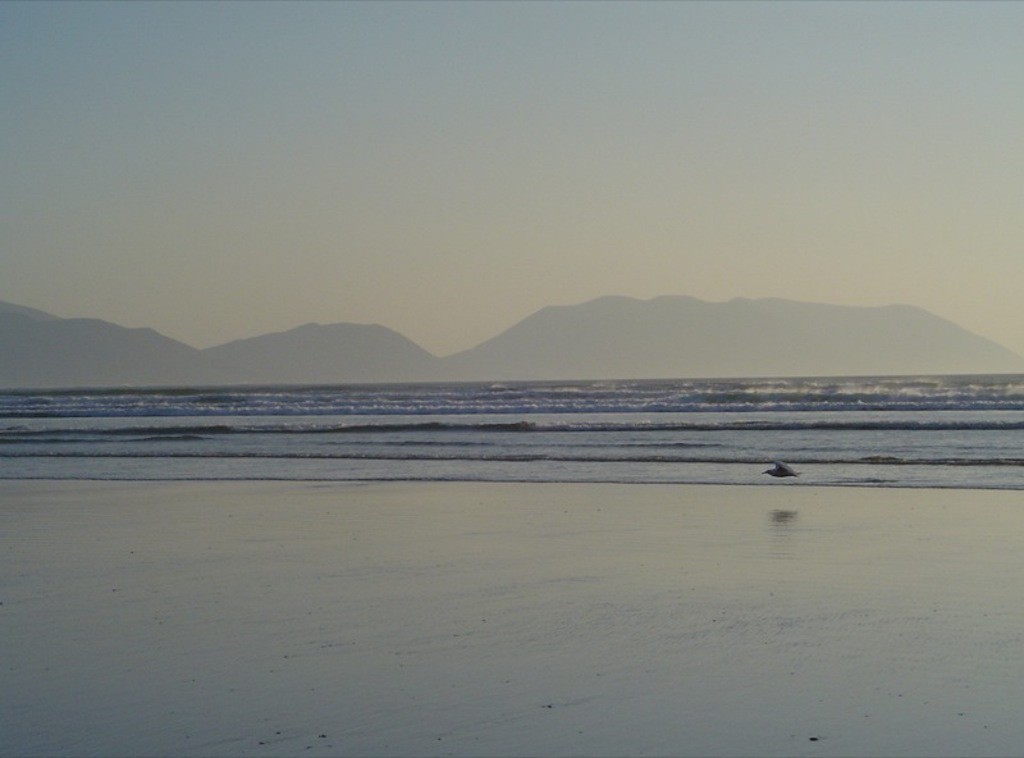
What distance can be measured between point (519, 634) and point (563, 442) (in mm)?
18216

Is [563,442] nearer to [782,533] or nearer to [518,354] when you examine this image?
[782,533]

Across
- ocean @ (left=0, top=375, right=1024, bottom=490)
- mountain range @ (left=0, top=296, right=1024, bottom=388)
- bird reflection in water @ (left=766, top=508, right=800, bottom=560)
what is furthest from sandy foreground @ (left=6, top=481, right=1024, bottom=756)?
mountain range @ (left=0, top=296, right=1024, bottom=388)

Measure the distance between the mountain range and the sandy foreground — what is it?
144101mm

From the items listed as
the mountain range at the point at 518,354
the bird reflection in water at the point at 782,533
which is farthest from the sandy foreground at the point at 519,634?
the mountain range at the point at 518,354

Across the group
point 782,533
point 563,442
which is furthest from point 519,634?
point 563,442

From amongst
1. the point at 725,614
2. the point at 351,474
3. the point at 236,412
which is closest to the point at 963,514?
the point at 725,614

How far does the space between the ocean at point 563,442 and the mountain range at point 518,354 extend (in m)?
115

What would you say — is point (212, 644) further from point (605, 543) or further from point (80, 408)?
point (80, 408)

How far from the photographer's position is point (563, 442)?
25.5m

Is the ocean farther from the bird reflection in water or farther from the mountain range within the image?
the mountain range

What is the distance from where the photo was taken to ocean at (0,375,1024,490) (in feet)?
60.4

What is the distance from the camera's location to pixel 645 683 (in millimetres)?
6152

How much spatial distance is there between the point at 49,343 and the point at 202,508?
182687mm

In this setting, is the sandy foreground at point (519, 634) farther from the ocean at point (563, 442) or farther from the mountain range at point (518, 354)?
the mountain range at point (518, 354)
